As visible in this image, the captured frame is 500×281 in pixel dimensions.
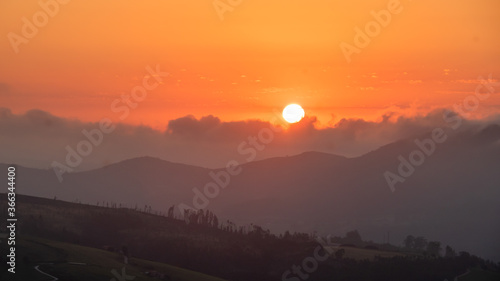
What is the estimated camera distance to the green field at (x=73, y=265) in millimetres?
129500

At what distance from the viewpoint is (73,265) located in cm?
14138

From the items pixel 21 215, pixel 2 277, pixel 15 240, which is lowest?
pixel 2 277

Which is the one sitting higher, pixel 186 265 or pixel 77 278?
pixel 186 265

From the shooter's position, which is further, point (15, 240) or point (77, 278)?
point (15, 240)

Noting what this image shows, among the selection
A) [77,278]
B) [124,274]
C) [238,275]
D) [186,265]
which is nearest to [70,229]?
[186,265]

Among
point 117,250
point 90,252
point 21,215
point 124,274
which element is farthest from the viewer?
point 21,215

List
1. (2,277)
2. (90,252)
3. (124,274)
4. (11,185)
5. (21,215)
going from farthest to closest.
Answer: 1. (21,215)
2. (90,252)
3. (124,274)
4. (11,185)
5. (2,277)

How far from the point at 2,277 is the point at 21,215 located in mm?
72015

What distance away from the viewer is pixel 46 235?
609 ft

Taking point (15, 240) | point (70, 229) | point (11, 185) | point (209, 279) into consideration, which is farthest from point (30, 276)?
point (70, 229)

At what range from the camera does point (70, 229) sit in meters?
199

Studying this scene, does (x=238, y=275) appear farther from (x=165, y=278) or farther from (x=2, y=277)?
(x=2, y=277)

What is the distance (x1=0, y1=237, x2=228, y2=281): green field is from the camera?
130 meters

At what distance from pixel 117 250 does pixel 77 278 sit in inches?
1996
